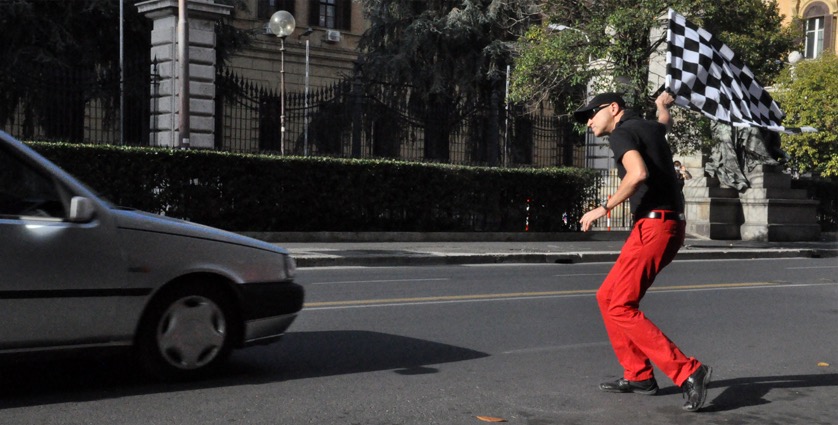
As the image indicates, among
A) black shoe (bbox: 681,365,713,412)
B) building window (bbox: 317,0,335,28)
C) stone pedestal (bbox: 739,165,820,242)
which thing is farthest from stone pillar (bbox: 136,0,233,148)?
building window (bbox: 317,0,335,28)

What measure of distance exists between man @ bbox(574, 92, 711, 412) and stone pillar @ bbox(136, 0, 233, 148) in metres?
15.8

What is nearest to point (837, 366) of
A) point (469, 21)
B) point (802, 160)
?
point (469, 21)

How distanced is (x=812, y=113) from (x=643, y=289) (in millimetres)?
36391

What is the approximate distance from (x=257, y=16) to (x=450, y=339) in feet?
118

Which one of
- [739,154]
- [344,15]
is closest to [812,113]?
[739,154]

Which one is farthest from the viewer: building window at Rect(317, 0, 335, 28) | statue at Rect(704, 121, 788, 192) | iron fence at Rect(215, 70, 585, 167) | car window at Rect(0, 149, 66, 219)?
building window at Rect(317, 0, 335, 28)

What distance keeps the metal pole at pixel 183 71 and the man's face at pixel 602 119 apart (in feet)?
46.3

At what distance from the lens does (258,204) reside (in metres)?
19.7

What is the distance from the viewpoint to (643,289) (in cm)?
572

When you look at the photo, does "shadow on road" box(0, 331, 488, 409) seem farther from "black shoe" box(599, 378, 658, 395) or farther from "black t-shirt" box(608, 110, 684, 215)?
"black t-shirt" box(608, 110, 684, 215)

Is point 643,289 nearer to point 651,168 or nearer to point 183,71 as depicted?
point 651,168

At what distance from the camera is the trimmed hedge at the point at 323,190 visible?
717 inches

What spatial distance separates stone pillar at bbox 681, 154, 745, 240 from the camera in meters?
25.8

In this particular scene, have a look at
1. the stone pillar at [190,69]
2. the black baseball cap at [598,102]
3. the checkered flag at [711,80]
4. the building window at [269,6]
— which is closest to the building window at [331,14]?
the building window at [269,6]
